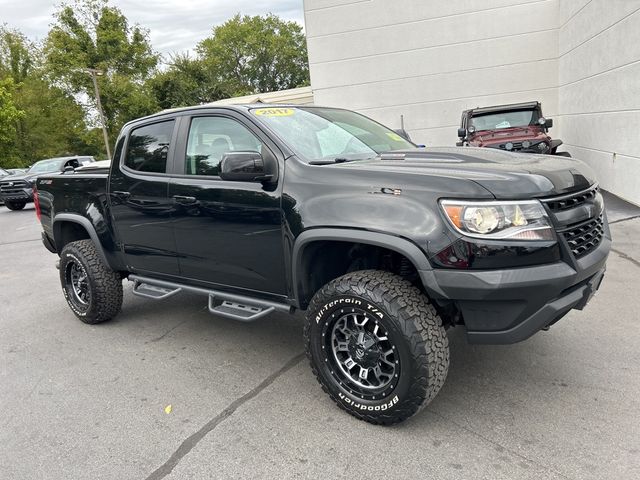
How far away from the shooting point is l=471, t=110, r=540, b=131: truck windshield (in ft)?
34.8

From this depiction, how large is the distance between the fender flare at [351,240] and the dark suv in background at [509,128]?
753 centimetres

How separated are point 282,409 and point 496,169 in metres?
1.94

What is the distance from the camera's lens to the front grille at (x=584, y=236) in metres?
2.76

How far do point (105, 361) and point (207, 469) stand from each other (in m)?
1.89

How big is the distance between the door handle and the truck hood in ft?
4.06

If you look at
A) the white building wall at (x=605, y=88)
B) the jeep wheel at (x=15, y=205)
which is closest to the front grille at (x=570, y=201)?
the white building wall at (x=605, y=88)

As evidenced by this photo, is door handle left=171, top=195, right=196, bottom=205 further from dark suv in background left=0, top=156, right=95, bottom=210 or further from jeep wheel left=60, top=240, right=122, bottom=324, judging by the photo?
dark suv in background left=0, top=156, right=95, bottom=210

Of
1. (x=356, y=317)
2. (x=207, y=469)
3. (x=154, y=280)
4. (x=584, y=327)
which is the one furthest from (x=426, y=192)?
(x=154, y=280)

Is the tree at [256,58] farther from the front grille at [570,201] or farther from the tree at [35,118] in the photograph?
the front grille at [570,201]

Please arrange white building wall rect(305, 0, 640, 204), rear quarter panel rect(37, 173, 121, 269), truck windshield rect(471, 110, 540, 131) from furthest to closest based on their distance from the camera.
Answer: white building wall rect(305, 0, 640, 204) < truck windshield rect(471, 110, 540, 131) < rear quarter panel rect(37, 173, 121, 269)

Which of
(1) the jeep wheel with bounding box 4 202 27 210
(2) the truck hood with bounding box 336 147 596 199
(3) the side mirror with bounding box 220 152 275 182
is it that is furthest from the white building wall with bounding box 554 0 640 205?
(1) the jeep wheel with bounding box 4 202 27 210

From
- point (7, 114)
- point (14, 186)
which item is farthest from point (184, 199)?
point (7, 114)

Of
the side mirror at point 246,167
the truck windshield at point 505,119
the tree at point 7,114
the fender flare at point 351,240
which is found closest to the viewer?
the fender flare at point 351,240

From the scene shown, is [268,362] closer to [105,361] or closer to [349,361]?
[349,361]
